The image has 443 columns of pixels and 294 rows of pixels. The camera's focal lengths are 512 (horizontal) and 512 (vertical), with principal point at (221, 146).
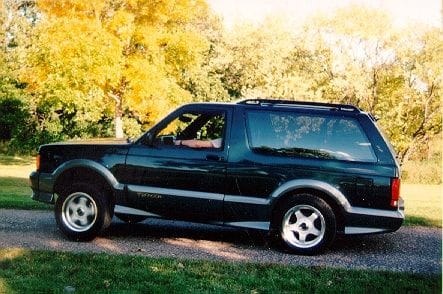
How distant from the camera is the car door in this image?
22.0ft

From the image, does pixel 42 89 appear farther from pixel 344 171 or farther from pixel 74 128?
pixel 344 171

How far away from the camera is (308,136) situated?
264 inches

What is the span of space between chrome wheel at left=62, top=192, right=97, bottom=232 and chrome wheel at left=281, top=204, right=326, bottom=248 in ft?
8.55

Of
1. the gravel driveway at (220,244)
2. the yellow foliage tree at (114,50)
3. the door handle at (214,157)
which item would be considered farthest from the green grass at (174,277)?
the yellow foliage tree at (114,50)

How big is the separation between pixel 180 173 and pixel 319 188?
182 centimetres

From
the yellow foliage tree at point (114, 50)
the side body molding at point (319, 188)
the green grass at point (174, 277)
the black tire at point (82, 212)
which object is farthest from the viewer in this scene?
the yellow foliage tree at point (114, 50)

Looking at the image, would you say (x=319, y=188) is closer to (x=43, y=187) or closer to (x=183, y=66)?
(x=43, y=187)

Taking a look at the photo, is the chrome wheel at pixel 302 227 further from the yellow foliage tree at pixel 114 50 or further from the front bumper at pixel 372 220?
the yellow foliage tree at pixel 114 50

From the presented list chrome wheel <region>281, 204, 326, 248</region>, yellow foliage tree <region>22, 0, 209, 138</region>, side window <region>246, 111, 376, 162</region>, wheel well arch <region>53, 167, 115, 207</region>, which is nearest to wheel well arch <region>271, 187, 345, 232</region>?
chrome wheel <region>281, 204, 326, 248</region>

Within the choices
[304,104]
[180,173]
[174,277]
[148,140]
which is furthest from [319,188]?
[148,140]

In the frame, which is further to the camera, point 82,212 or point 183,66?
point 183,66

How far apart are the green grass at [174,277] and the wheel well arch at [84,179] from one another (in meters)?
1.30

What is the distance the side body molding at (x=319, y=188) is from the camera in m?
6.42

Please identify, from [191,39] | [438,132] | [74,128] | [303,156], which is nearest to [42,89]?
[191,39]
